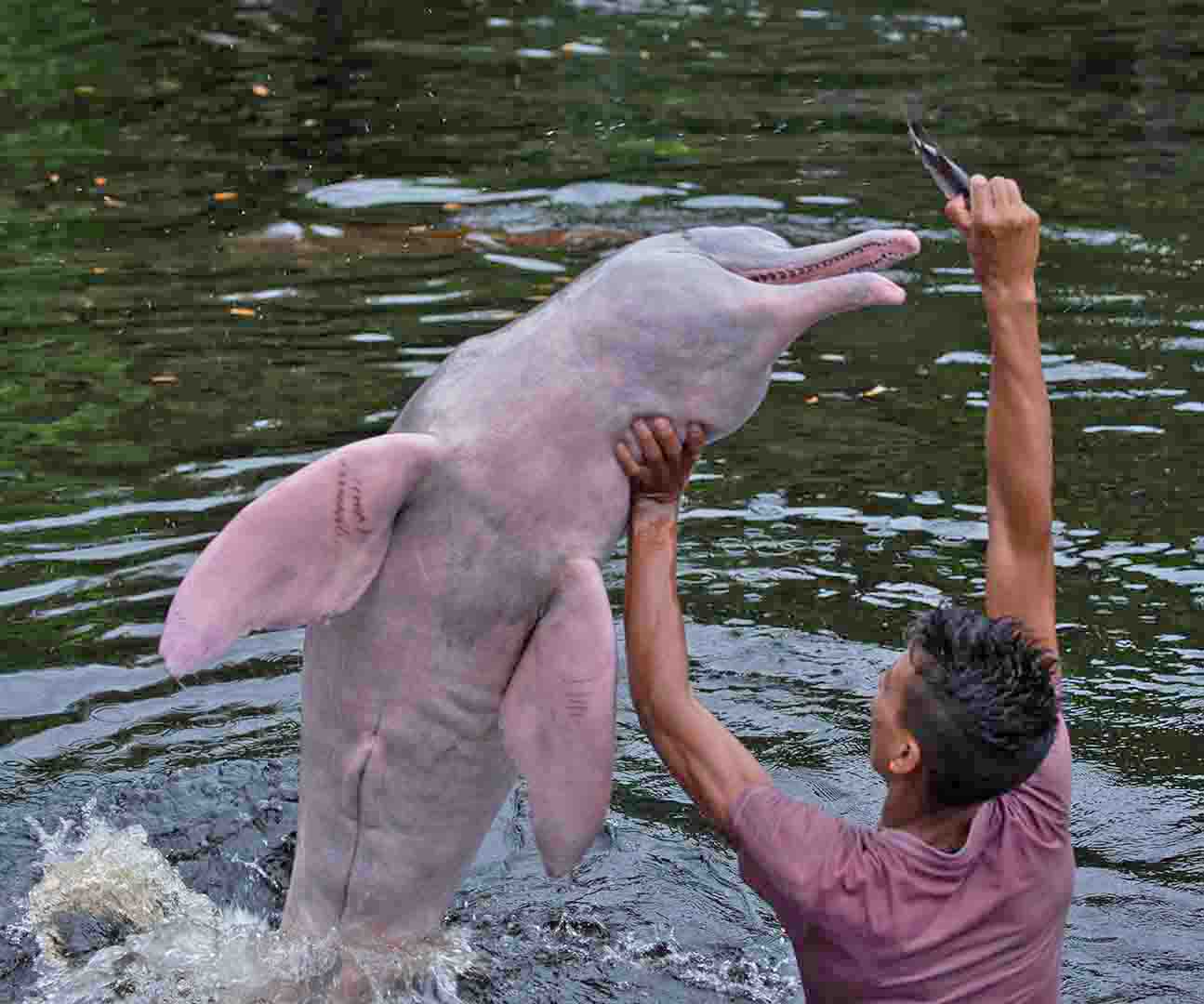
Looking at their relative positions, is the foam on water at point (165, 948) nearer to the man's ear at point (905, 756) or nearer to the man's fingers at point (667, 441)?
the man's fingers at point (667, 441)

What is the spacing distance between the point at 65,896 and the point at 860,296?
3057 millimetres

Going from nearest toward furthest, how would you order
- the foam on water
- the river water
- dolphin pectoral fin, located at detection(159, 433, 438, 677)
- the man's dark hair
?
the man's dark hair
dolphin pectoral fin, located at detection(159, 433, 438, 677)
the foam on water
the river water

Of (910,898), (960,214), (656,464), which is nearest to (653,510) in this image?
(656,464)

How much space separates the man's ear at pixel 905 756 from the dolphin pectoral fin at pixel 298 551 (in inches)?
56.3

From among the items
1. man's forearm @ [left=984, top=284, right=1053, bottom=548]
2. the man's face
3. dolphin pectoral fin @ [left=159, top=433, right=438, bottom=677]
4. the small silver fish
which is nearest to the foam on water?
dolphin pectoral fin @ [left=159, top=433, right=438, bottom=677]

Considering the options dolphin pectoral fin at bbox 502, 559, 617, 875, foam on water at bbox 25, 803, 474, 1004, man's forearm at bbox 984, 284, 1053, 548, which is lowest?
foam on water at bbox 25, 803, 474, 1004

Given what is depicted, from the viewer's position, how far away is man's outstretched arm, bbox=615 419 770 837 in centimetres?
418

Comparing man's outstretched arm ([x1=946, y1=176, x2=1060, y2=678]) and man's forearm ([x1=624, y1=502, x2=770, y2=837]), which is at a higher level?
man's outstretched arm ([x1=946, y1=176, x2=1060, y2=678])

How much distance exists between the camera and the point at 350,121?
16062mm

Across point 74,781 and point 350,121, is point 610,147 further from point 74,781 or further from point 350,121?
point 74,781

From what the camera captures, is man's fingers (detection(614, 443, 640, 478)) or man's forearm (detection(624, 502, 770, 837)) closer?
man's forearm (detection(624, 502, 770, 837))

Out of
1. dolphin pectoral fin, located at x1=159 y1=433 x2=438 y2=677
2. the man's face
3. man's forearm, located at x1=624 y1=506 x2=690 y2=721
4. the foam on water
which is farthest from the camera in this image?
the foam on water

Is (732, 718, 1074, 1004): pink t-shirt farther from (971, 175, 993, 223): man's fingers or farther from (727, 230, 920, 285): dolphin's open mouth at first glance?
(727, 230, 920, 285): dolphin's open mouth

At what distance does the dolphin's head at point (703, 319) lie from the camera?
16.0 feet
